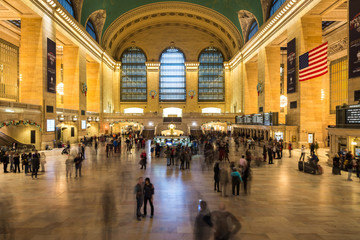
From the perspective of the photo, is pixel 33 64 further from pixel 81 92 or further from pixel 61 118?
pixel 81 92

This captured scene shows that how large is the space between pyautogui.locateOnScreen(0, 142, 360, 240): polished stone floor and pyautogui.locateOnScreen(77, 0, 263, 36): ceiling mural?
1036 inches

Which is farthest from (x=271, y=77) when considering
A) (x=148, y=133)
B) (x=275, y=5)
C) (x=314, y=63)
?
(x=148, y=133)

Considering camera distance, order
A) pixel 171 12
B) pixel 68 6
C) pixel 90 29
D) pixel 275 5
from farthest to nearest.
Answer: pixel 171 12 < pixel 90 29 < pixel 275 5 < pixel 68 6

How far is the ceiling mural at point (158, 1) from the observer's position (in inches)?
1222

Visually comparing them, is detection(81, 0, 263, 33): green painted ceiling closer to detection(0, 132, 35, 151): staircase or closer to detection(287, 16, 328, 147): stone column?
detection(287, 16, 328, 147): stone column

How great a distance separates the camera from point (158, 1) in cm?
4100

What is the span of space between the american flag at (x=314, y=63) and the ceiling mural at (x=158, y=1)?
14939mm

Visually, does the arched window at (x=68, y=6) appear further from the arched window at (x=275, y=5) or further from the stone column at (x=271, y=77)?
the stone column at (x=271, y=77)

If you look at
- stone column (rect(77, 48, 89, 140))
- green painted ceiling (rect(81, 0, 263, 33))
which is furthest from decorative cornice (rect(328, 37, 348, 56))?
stone column (rect(77, 48, 89, 140))

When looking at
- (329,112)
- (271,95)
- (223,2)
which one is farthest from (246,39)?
(329,112)

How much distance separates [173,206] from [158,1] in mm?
41440

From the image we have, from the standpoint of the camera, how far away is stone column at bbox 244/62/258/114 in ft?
129

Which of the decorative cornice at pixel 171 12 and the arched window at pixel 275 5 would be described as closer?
the arched window at pixel 275 5

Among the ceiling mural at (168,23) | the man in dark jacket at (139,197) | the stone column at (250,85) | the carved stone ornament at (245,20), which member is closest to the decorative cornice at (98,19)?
the ceiling mural at (168,23)
